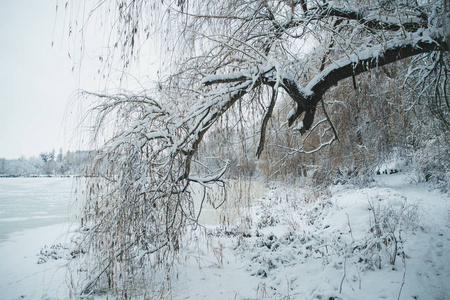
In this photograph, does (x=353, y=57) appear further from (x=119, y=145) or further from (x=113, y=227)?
(x=113, y=227)

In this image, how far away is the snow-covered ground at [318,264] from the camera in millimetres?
2719

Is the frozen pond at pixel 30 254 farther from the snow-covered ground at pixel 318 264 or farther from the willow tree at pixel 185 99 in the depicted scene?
the willow tree at pixel 185 99

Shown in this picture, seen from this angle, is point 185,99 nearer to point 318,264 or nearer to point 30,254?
point 318,264

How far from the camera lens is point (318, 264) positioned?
346cm

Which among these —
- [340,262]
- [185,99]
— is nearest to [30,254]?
[185,99]

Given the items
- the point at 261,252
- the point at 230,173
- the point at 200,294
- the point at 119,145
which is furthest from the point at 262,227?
the point at 119,145

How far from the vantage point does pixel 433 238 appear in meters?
3.65

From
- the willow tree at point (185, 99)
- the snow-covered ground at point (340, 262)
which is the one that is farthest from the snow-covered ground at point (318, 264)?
the willow tree at point (185, 99)

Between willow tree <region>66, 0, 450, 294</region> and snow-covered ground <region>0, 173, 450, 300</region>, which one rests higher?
willow tree <region>66, 0, 450, 294</region>

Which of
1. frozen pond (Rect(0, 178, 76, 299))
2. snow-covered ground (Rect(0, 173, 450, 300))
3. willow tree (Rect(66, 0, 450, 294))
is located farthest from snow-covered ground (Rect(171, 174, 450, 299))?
frozen pond (Rect(0, 178, 76, 299))

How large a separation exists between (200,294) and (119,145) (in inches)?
89.6

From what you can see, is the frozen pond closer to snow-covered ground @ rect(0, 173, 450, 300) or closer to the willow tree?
snow-covered ground @ rect(0, 173, 450, 300)

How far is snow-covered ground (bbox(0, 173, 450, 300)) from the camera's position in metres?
2.72

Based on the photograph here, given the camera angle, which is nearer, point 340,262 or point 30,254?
point 340,262
